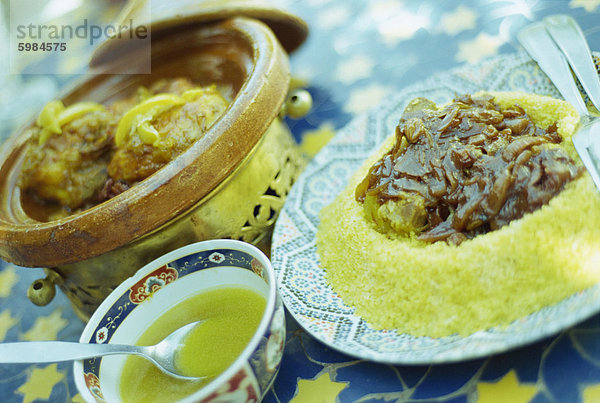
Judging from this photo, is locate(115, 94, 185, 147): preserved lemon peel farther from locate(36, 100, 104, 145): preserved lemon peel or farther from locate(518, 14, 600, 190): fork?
locate(518, 14, 600, 190): fork

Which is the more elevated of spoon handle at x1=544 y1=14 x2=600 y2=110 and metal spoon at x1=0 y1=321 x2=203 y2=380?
spoon handle at x1=544 y1=14 x2=600 y2=110

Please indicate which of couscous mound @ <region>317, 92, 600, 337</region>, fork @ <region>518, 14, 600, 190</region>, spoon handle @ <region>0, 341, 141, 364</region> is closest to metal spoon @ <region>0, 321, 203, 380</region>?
spoon handle @ <region>0, 341, 141, 364</region>

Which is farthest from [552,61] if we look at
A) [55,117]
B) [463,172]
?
[55,117]

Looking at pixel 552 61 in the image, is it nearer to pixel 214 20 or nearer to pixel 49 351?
pixel 214 20

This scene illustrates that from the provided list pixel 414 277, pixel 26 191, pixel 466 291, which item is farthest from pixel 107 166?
pixel 466 291

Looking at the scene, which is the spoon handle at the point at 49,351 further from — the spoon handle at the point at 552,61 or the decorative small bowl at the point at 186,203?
the spoon handle at the point at 552,61

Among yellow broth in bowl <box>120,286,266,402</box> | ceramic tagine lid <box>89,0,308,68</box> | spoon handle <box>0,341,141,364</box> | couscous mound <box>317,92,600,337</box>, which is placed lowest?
yellow broth in bowl <box>120,286,266,402</box>

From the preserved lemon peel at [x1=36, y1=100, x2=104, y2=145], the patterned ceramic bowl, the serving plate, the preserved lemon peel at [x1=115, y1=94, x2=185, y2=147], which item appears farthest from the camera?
the preserved lemon peel at [x1=36, y1=100, x2=104, y2=145]

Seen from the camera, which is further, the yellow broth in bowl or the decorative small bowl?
the decorative small bowl
